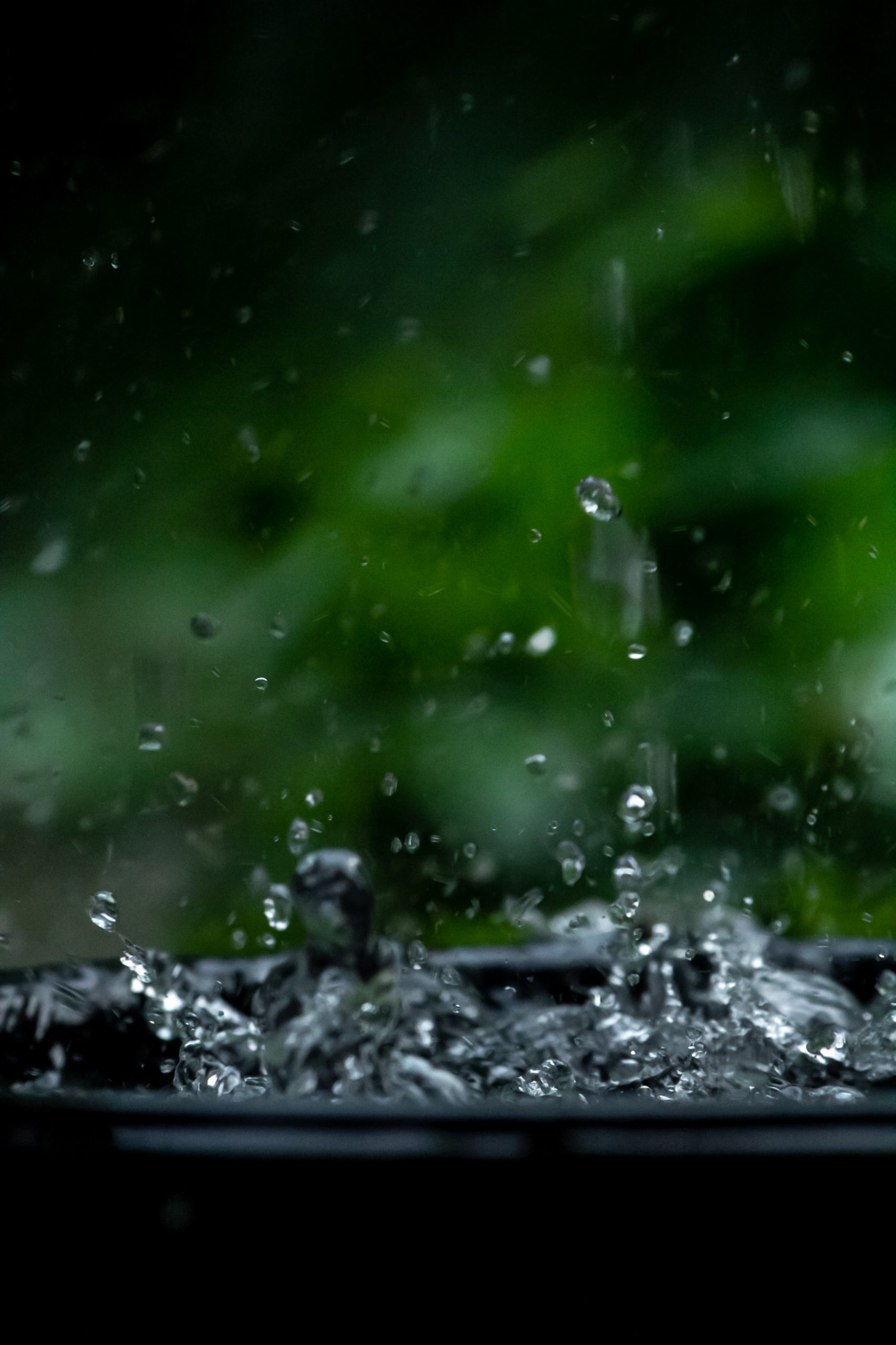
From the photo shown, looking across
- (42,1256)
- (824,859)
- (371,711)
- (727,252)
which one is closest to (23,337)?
(371,711)

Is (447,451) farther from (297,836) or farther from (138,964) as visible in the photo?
(138,964)

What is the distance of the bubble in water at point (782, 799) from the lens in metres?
0.78

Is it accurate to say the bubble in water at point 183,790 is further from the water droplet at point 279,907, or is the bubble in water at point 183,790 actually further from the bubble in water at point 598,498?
the bubble in water at point 598,498

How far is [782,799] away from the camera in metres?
0.79

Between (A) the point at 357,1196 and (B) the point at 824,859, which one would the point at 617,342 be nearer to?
(B) the point at 824,859

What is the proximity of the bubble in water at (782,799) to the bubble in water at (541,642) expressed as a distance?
0.15 meters

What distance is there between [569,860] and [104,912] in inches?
15.2

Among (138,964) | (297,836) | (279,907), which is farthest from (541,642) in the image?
(138,964)

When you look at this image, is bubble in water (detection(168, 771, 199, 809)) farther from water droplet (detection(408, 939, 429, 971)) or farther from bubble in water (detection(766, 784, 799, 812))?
water droplet (detection(408, 939, 429, 971))

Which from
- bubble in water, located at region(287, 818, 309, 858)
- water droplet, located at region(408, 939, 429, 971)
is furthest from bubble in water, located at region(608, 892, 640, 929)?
bubble in water, located at region(287, 818, 309, 858)

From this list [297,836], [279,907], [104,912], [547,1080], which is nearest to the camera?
[547,1080]

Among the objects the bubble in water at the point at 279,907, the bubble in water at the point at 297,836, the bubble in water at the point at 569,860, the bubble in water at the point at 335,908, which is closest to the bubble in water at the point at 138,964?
the bubble in water at the point at 335,908

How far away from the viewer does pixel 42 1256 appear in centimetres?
16

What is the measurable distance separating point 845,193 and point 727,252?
88mm
